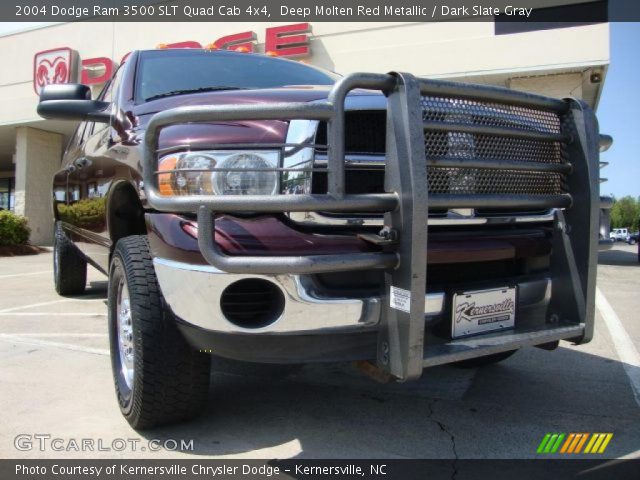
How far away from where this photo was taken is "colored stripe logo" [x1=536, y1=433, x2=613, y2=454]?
2.49 m

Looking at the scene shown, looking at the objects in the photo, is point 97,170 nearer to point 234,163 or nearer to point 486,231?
point 234,163

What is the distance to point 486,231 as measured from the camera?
7.96ft

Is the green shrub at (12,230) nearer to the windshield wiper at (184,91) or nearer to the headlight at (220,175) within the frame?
the windshield wiper at (184,91)

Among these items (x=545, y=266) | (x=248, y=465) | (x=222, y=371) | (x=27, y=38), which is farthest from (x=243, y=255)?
(x=27, y=38)

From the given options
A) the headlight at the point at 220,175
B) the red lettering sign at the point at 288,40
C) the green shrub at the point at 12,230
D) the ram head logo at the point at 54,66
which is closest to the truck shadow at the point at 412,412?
the headlight at the point at 220,175

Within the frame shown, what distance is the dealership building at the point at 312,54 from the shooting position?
1123 cm

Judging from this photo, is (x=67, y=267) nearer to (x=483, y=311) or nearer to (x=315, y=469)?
(x=315, y=469)

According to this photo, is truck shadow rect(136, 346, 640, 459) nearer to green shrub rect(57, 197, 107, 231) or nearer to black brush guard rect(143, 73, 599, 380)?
black brush guard rect(143, 73, 599, 380)

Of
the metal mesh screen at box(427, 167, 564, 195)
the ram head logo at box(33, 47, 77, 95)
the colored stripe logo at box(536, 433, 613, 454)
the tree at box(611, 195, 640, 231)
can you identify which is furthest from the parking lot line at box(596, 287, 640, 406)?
the tree at box(611, 195, 640, 231)

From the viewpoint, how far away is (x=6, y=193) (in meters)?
29.0

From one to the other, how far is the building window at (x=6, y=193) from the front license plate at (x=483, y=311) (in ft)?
102

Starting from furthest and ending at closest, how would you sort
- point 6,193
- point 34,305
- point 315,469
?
point 6,193
point 34,305
point 315,469

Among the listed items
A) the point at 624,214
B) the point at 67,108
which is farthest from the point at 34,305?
the point at 624,214

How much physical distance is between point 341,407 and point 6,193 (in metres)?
31.2
